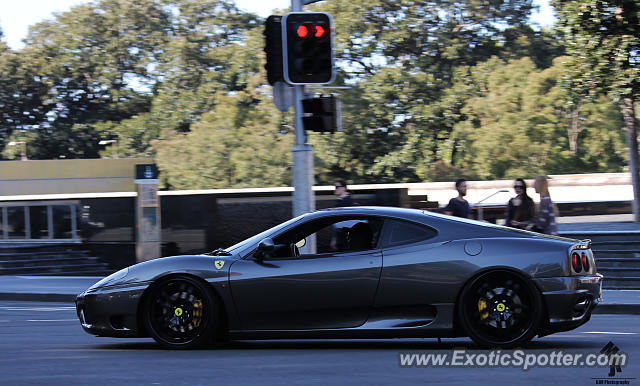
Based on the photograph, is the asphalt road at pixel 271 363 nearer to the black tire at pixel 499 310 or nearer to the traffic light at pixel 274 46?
the black tire at pixel 499 310

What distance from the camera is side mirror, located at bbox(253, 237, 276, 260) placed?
24.0 ft

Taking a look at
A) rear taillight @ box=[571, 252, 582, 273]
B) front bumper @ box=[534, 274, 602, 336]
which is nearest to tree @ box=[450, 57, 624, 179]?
rear taillight @ box=[571, 252, 582, 273]

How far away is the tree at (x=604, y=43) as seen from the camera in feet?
66.0

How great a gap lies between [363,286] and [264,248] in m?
0.85

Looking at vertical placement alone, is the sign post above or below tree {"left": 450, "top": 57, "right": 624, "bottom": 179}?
below

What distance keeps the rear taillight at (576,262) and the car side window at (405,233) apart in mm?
1082

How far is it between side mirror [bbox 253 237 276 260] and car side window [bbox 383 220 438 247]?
92 cm

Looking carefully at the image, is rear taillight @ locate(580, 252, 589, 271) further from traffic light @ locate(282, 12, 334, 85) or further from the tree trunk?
the tree trunk

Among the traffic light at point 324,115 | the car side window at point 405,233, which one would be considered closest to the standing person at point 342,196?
the traffic light at point 324,115

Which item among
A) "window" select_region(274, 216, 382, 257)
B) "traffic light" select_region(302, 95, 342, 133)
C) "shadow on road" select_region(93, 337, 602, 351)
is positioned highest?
"traffic light" select_region(302, 95, 342, 133)

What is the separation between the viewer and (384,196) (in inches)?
753

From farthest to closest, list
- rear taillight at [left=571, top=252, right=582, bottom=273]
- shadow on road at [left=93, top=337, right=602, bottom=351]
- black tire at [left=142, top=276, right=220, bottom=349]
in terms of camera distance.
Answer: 1. shadow on road at [left=93, top=337, right=602, bottom=351]
2. black tire at [left=142, top=276, right=220, bottom=349]
3. rear taillight at [left=571, top=252, right=582, bottom=273]

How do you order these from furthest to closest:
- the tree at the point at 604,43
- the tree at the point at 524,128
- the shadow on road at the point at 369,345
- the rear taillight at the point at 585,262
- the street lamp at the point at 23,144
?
the street lamp at the point at 23,144, the tree at the point at 524,128, the tree at the point at 604,43, the shadow on road at the point at 369,345, the rear taillight at the point at 585,262

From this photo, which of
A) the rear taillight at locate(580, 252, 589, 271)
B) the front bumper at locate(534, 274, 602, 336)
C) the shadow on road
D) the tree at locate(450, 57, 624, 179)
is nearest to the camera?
the front bumper at locate(534, 274, 602, 336)
